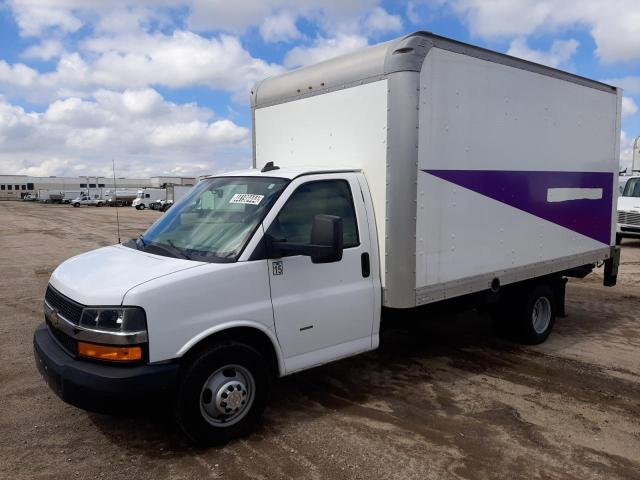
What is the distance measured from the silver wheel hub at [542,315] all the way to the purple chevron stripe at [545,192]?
98 cm

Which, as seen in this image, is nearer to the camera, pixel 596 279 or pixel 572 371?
pixel 572 371

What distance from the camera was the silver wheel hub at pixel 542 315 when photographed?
6.58m

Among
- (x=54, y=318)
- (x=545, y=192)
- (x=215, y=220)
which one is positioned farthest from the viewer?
(x=545, y=192)

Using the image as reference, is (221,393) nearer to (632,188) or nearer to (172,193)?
(632,188)

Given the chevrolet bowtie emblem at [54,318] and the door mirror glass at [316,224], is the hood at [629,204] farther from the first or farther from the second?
the chevrolet bowtie emblem at [54,318]

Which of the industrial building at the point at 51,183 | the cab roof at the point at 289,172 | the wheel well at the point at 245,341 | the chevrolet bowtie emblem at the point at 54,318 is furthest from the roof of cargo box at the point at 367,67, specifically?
the industrial building at the point at 51,183

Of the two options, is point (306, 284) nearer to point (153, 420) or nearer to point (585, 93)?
point (153, 420)

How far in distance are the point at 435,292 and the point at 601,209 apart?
356 centimetres

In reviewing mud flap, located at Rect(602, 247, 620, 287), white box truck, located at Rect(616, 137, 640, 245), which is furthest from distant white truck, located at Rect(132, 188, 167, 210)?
mud flap, located at Rect(602, 247, 620, 287)

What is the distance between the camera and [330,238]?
369 cm

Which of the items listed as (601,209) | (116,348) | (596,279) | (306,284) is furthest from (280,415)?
(596,279)

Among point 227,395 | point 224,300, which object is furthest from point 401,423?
point 224,300

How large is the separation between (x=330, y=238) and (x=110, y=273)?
5.30 ft

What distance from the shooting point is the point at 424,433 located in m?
4.14
